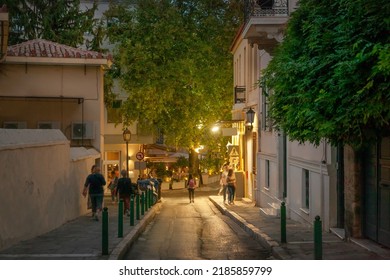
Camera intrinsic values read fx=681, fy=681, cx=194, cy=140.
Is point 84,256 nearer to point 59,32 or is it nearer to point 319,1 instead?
point 319,1

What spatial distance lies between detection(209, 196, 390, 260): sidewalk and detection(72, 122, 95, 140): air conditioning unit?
9780 millimetres

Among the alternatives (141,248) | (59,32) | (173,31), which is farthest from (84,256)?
(173,31)

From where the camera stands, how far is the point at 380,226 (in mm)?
11445

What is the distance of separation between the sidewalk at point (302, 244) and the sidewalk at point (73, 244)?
2.69 m

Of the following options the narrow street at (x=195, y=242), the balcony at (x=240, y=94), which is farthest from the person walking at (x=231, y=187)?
the narrow street at (x=195, y=242)

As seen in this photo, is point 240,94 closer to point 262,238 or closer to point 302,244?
point 262,238

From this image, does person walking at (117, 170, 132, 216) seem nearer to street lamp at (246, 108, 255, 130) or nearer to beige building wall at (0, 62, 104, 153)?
beige building wall at (0, 62, 104, 153)

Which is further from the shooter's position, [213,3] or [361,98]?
[213,3]

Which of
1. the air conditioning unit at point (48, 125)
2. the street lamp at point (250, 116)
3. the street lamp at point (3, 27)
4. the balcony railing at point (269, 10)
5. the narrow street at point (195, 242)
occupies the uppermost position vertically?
the balcony railing at point (269, 10)

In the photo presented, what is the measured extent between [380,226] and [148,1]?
102 feet

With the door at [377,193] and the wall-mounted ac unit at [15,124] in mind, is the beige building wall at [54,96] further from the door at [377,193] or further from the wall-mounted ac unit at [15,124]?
the door at [377,193]

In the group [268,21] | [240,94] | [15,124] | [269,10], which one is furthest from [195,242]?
[240,94]

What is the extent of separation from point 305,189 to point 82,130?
38.7ft

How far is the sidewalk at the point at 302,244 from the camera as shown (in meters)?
10.8
